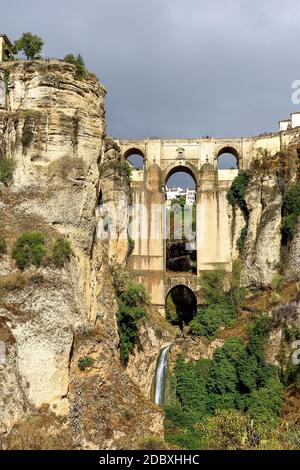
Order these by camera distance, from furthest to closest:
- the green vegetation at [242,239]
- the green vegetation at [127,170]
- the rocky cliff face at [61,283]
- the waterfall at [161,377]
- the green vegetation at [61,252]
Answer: the green vegetation at [242,239], the green vegetation at [127,170], the waterfall at [161,377], the green vegetation at [61,252], the rocky cliff face at [61,283]

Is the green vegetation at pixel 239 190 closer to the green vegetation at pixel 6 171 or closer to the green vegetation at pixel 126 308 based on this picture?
the green vegetation at pixel 126 308

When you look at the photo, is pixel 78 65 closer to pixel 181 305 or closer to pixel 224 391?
pixel 224 391

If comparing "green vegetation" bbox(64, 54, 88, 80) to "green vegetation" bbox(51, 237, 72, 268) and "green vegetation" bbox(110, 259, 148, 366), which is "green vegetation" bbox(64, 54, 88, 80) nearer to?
"green vegetation" bbox(51, 237, 72, 268)

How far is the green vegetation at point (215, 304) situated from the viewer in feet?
141

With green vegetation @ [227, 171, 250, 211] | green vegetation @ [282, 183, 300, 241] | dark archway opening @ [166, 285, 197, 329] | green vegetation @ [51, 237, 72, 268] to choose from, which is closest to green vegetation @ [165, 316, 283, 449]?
green vegetation @ [282, 183, 300, 241]

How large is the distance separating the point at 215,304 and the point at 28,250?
2229 cm

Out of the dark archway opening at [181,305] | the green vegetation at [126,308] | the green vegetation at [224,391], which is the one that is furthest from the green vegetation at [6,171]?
the dark archway opening at [181,305]

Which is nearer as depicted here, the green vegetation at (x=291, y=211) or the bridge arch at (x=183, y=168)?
the green vegetation at (x=291, y=211)

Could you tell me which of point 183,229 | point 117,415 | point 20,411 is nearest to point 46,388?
point 20,411

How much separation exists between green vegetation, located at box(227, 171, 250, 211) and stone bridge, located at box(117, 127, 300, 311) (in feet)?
2.14

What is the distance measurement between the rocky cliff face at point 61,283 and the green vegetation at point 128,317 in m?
3.02

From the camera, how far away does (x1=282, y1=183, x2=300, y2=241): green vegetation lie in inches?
1756

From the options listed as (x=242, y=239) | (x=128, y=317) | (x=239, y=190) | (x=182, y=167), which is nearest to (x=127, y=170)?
(x=182, y=167)
